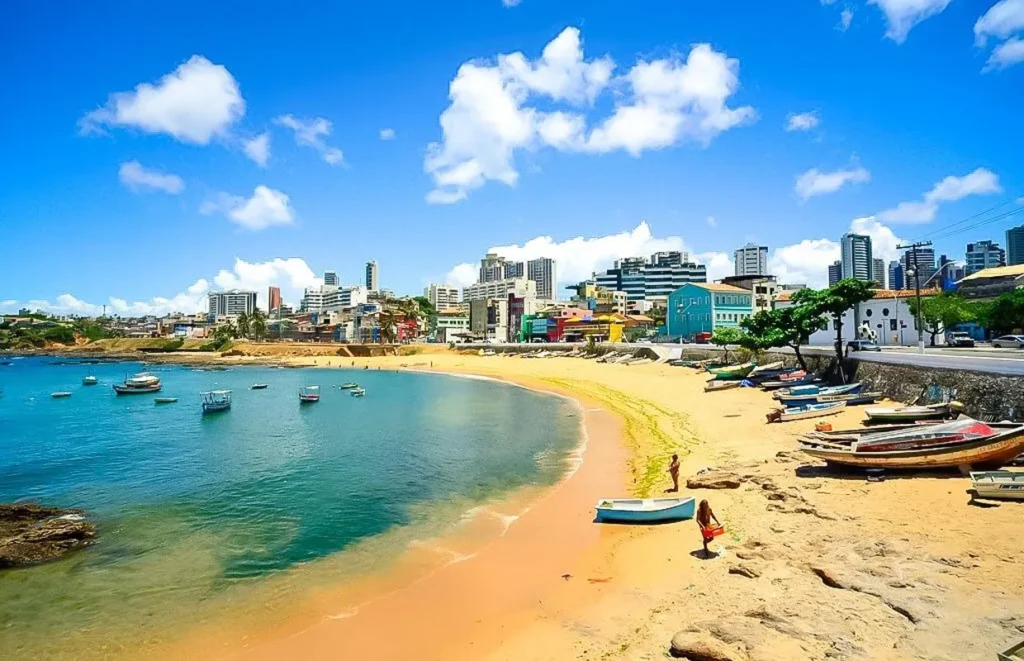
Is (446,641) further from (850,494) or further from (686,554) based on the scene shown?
(850,494)

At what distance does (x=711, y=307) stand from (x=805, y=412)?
217 ft

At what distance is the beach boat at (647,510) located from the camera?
16.6m

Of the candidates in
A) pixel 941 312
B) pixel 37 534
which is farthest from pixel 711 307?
pixel 37 534

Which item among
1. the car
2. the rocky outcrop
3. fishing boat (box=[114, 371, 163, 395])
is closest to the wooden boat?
the rocky outcrop

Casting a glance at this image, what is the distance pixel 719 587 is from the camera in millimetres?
11547

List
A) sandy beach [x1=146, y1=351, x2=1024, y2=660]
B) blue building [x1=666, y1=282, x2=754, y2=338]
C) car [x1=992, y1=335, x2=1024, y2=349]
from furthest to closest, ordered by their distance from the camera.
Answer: blue building [x1=666, y1=282, x2=754, y2=338] → car [x1=992, y1=335, x2=1024, y2=349] → sandy beach [x1=146, y1=351, x2=1024, y2=660]

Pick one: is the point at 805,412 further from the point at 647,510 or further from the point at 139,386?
the point at 139,386

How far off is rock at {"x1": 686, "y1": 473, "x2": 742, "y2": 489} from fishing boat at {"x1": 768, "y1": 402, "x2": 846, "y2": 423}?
34.8ft

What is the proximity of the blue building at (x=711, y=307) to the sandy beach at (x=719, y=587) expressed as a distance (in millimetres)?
74860

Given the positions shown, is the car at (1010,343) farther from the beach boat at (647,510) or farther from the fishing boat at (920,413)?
the beach boat at (647,510)

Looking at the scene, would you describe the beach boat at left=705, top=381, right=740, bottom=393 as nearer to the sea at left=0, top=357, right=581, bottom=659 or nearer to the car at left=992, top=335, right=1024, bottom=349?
the sea at left=0, top=357, right=581, bottom=659

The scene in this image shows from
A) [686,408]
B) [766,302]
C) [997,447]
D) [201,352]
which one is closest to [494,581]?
[997,447]

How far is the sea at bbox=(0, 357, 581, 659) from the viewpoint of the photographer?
45.1 feet

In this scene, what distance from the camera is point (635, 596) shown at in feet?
39.8
